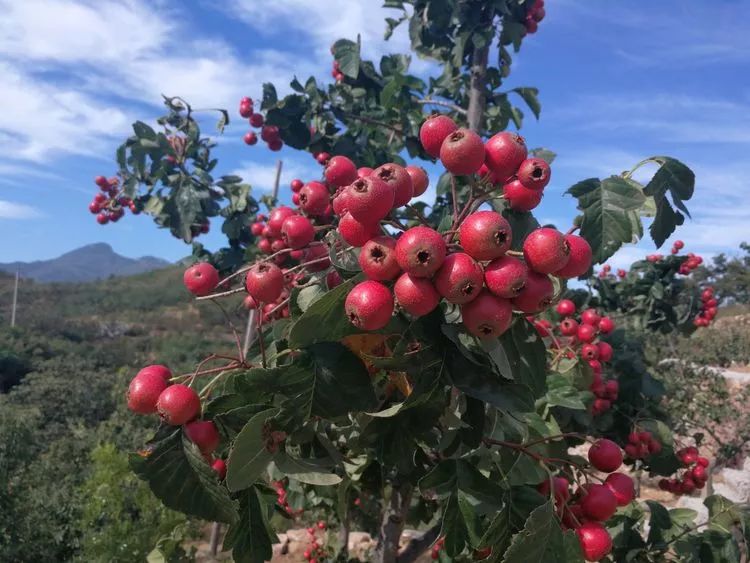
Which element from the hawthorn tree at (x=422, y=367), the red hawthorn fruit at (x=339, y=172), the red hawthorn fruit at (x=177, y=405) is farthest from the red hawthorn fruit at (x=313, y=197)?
the red hawthorn fruit at (x=177, y=405)

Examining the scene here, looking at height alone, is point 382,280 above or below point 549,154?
below

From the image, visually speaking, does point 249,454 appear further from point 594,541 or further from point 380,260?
point 594,541

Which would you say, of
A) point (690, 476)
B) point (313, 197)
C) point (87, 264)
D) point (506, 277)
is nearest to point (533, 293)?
point (506, 277)

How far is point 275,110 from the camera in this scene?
4.30 m

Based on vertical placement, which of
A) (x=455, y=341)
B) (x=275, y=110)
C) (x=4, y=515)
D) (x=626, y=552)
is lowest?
(x=4, y=515)

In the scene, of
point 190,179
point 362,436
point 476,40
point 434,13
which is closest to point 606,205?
point 362,436

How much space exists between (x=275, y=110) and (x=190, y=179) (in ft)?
2.77

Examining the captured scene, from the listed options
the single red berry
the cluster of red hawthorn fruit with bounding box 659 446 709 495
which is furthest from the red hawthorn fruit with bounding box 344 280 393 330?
the cluster of red hawthorn fruit with bounding box 659 446 709 495

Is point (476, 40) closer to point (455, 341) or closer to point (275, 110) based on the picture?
point (275, 110)

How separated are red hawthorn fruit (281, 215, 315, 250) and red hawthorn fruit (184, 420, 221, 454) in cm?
50

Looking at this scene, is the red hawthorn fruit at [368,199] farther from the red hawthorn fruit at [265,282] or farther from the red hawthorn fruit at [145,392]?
the red hawthorn fruit at [145,392]

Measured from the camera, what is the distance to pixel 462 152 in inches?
48.7

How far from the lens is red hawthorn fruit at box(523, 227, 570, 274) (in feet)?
3.47

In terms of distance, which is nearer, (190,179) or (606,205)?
(606,205)
